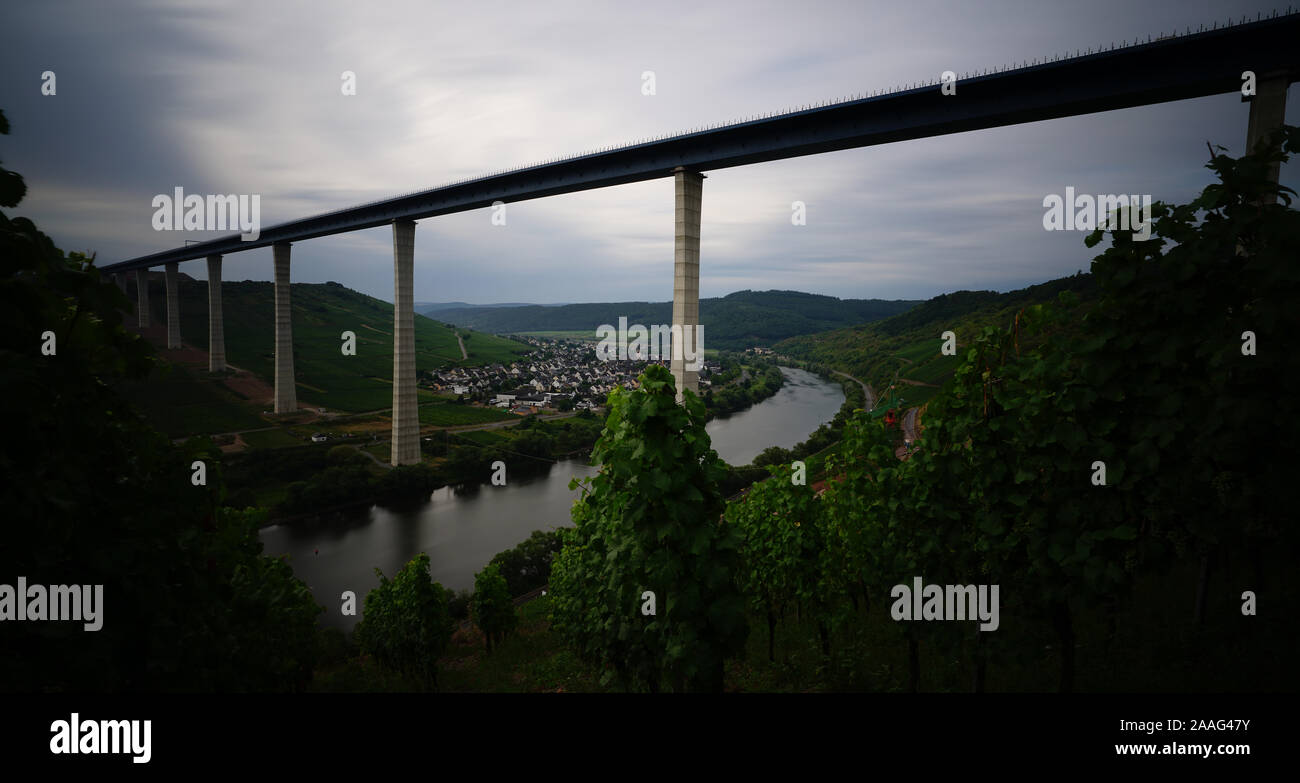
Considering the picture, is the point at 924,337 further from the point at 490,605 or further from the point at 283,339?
the point at 283,339

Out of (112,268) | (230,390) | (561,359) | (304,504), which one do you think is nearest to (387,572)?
(304,504)

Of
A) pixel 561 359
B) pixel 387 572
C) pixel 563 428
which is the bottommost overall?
pixel 387 572

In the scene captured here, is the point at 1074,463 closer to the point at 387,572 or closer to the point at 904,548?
the point at 904,548

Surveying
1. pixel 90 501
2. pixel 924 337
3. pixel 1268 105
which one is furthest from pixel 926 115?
pixel 924 337

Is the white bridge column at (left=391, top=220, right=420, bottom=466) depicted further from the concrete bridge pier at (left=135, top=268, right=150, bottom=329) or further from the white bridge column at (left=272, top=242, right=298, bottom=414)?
the concrete bridge pier at (left=135, top=268, right=150, bottom=329)

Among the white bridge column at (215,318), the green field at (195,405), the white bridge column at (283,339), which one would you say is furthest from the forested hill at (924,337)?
the white bridge column at (215,318)
